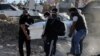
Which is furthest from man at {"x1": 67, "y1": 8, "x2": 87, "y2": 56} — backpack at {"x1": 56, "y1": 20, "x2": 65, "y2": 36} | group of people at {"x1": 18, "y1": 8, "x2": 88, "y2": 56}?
backpack at {"x1": 56, "y1": 20, "x2": 65, "y2": 36}

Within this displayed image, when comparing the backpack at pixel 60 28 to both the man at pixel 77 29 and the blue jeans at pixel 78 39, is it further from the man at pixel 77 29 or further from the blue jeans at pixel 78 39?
the blue jeans at pixel 78 39

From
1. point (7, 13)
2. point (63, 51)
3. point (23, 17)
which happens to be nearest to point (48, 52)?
point (23, 17)

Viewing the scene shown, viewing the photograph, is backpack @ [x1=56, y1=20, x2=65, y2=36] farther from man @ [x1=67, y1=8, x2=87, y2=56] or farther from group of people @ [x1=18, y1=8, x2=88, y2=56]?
man @ [x1=67, y1=8, x2=87, y2=56]

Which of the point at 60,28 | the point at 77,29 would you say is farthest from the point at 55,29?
the point at 77,29

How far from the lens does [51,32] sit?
11.2 meters

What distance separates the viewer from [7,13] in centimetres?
2248

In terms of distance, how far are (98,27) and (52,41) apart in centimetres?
551

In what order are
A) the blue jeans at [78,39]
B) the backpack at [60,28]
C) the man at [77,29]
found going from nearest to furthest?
the backpack at [60,28], the man at [77,29], the blue jeans at [78,39]

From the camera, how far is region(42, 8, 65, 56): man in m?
11.1

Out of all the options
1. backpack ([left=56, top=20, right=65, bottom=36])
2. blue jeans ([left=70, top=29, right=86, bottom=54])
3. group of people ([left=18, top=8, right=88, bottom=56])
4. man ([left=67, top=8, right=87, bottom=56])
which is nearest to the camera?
backpack ([left=56, top=20, right=65, bottom=36])

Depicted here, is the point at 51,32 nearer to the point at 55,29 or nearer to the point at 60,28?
the point at 55,29

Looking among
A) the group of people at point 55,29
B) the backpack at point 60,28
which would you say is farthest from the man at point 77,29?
the backpack at point 60,28

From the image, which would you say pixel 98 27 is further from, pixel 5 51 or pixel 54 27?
pixel 54 27

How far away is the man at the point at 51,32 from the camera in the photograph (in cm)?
1105
